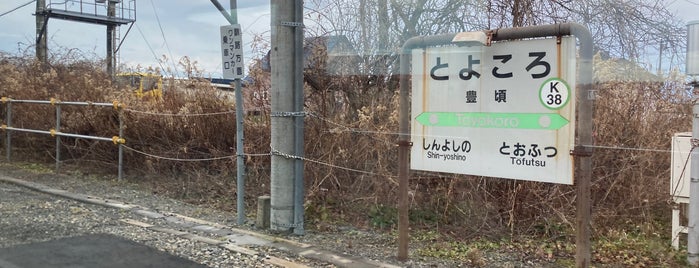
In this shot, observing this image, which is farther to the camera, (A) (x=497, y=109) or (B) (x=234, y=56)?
(B) (x=234, y=56)

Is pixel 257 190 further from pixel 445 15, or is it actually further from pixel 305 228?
pixel 445 15

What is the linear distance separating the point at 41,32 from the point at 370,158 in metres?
14.7

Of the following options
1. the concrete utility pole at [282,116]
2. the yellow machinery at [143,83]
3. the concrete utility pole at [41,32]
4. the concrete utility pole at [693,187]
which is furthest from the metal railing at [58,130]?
the concrete utility pole at [693,187]

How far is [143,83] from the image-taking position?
10.9 meters

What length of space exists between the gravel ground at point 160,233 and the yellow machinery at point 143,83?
2.01m

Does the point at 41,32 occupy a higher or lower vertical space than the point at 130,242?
higher

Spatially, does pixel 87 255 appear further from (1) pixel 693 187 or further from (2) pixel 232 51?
(1) pixel 693 187

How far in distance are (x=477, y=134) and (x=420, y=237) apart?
165 cm

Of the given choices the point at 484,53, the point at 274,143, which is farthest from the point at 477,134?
the point at 274,143

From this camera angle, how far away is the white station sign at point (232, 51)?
20.7ft

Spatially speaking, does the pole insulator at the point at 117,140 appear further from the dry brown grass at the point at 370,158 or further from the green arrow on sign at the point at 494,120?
the green arrow on sign at the point at 494,120

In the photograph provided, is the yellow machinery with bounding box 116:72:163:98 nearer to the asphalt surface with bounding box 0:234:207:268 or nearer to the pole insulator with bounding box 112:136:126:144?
the pole insulator with bounding box 112:136:126:144

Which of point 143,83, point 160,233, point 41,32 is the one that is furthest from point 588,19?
point 41,32

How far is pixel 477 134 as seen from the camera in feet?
15.0
